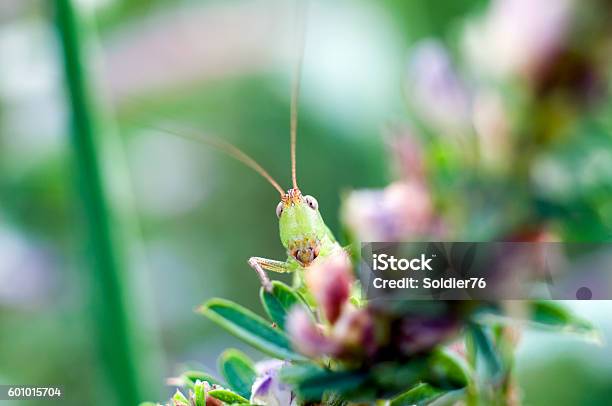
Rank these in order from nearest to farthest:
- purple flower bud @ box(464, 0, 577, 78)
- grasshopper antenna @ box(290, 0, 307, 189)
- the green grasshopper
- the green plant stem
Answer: purple flower bud @ box(464, 0, 577, 78) < the green grasshopper < grasshopper antenna @ box(290, 0, 307, 189) < the green plant stem

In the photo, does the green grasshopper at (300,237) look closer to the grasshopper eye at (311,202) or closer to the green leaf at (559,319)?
the grasshopper eye at (311,202)

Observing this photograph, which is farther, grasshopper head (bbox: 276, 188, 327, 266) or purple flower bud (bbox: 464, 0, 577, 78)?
grasshopper head (bbox: 276, 188, 327, 266)

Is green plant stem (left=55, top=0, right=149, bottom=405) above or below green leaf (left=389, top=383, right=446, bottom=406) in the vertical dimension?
above

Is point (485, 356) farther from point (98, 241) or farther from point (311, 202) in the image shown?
point (98, 241)

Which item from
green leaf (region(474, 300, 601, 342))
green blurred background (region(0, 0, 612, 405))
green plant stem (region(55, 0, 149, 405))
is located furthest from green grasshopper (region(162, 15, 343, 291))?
green blurred background (region(0, 0, 612, 405))

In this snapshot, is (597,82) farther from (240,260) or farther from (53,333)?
(53,333)

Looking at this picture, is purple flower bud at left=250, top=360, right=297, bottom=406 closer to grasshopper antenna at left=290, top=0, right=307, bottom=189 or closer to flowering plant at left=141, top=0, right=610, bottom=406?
flowering plant at left=141, top=0, right=610, bottom=406

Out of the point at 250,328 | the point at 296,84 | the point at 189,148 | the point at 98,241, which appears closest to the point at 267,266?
the point at 250,328

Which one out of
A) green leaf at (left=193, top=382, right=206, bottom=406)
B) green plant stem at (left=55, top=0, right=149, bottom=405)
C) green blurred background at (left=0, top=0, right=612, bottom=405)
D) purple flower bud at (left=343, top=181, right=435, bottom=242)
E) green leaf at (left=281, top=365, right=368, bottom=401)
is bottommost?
green leaf at (left=281, top=365, right=368, bottom=401)
